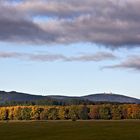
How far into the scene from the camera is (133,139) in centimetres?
9200

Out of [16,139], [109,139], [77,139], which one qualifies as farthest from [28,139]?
[109,139]

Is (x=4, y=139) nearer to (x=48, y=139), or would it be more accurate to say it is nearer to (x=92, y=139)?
(x=48, y=139)

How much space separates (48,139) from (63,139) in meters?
3.52

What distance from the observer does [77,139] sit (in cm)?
9750

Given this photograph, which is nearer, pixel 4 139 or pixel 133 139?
pixel 133 139

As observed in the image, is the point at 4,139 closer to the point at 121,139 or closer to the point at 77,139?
the point at 77,139

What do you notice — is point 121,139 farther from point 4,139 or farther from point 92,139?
point 4,139

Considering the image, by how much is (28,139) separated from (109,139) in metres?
18.7

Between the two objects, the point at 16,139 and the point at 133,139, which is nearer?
the point at 133,139

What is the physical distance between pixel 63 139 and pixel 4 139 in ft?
45.4

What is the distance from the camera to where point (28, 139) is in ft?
325

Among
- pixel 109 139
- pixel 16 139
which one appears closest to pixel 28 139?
pixel 16 139

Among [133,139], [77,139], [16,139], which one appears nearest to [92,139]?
[77,139]

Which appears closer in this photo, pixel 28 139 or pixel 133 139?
pixel 133 139
